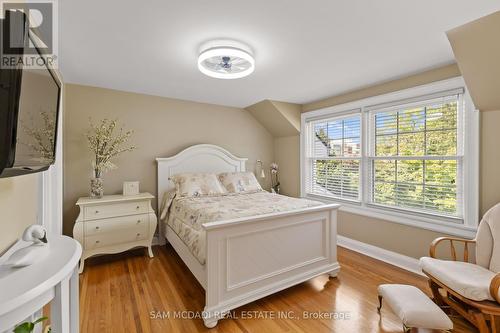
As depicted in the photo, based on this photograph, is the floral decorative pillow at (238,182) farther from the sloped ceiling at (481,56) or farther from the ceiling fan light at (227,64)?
the sloped ceiling at (481,56)

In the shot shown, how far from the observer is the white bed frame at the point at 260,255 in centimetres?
180

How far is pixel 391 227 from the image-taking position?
2850 mm

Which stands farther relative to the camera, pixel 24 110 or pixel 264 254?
pixel 264 254

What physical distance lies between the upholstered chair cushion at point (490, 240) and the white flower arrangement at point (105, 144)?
12.5ft

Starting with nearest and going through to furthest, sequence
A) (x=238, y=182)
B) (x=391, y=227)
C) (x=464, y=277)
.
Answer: (x=464, y=277) → (x=391, y=227) → (x=238, y=182)

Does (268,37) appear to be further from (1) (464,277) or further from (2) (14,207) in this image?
(1) (464,277)

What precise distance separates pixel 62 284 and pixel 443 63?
3386mm

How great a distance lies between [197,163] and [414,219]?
9.72 ft

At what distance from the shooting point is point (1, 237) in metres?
1.05

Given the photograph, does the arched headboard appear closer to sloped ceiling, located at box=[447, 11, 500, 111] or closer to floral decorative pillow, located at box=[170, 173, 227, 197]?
floral decorative pillow, located at box=[170, 173, 227, 197]

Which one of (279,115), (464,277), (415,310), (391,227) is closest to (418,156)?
(391,227)

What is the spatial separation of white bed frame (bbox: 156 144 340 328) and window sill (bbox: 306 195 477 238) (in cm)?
89

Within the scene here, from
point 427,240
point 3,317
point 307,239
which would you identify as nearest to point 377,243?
point 427,240

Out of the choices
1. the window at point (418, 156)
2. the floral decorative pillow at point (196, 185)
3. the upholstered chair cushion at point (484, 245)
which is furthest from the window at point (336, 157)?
the floral decorative pillow at point (196, 185)
